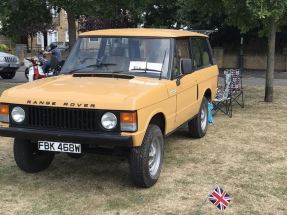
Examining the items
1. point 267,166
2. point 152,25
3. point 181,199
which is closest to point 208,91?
point 267,166

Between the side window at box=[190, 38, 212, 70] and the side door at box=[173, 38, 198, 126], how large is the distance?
307mm

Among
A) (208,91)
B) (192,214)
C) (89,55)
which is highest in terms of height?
(89,55)

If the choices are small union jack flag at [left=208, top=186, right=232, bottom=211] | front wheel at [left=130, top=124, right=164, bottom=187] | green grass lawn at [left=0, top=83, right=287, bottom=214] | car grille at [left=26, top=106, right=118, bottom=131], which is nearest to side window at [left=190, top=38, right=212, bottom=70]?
green grass lawn at [left=0, top=83, right=287, bottom=214]

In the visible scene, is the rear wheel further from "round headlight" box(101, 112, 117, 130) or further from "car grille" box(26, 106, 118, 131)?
"round headlight" box(101, 112, 117, 130)

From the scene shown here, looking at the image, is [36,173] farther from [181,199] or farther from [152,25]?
[152,25]

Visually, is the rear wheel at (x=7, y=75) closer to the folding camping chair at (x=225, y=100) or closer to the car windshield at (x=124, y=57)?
the folding camping chair at (x=225, y=100)

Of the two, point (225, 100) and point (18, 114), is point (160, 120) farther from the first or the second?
point (225, 100)

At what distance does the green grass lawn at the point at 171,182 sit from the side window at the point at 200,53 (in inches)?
53.8

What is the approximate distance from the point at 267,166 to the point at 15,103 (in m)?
3.65

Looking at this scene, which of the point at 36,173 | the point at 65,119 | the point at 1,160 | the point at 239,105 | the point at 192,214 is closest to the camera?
the point at 192,214

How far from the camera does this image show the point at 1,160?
23.7ft

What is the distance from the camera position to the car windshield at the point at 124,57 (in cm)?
658

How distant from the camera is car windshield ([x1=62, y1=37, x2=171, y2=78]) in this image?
658 centimetres

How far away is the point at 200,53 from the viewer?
27.8 ft
